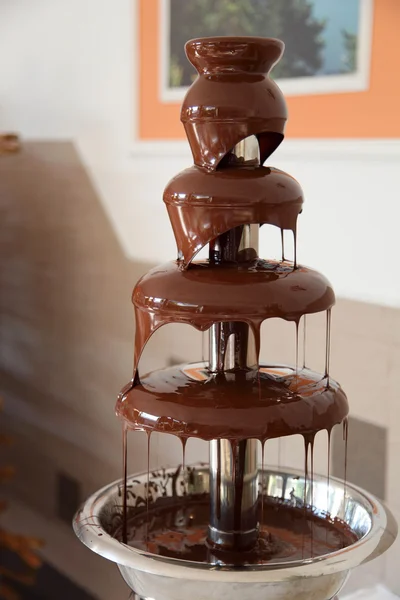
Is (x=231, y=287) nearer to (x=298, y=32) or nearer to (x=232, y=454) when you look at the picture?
(x=232, y=454)

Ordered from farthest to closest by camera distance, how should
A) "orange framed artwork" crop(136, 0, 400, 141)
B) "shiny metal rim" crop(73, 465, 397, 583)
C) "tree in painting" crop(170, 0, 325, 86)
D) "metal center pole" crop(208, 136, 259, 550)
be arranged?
"tree in painting" crop(170, 0, 325, 86) → "orange framed artwork" crop(136, 0, 400, 141) → "metal center pole" crop(208, 136, 259, 550) → "shiny metal rim" crop(73, 465, 397, 583)

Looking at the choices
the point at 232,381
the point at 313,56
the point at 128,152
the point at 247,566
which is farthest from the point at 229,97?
the point at 128,152

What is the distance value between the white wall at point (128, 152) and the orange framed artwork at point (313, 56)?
4 centimetres

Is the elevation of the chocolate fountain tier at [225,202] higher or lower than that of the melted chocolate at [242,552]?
higher

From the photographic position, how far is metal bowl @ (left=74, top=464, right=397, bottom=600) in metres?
0.77

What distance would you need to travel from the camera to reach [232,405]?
0.81 meters

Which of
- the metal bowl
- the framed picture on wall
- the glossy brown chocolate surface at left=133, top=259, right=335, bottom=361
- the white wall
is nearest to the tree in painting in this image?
the framed picture on wall

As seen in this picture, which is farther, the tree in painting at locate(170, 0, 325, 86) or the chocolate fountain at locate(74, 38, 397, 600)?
the tree in painting at locate(170, 0, 325, 86)

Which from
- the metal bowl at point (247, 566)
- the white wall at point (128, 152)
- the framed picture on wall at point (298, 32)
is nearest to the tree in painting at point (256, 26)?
the framed picture on wall at point (298, 32)

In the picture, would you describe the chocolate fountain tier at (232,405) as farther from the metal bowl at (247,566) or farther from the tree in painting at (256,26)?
the tree in painting at (256,26)

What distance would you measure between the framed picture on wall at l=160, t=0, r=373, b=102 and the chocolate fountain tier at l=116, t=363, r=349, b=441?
0.66 m

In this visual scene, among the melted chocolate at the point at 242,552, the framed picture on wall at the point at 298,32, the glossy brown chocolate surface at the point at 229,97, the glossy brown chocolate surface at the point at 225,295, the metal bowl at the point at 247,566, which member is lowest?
the melted chocolate at the point at 242,552

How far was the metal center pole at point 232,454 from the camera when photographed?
88 cm

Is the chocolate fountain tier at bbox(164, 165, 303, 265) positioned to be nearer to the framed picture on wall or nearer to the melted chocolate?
the melted chocolate
